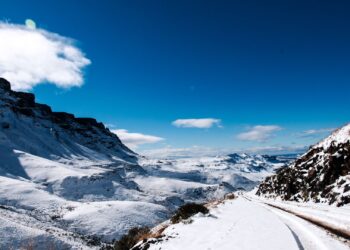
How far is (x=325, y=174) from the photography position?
26.9 m

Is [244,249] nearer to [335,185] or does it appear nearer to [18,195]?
[335,185]

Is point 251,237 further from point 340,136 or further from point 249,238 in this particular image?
point 340,136

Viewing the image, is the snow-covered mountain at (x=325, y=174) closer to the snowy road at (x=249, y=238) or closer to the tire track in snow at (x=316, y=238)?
the tire track in snow at (x=316, y=238)

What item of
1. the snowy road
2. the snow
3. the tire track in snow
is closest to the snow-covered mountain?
the snow

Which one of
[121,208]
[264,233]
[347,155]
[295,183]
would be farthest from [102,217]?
[264,233]

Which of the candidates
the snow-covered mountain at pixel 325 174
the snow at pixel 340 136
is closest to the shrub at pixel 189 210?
the snow-covered mountain at pixel 325 174

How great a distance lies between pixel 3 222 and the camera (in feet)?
262

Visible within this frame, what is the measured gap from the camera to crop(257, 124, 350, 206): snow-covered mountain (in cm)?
2309

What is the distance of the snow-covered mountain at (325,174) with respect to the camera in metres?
23.1

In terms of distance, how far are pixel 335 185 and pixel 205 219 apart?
1065 centimetres

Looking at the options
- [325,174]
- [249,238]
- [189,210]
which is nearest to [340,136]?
[325,174]

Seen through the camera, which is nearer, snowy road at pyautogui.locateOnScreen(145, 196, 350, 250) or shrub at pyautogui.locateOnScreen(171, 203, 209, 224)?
snowy road at pyautogui.locateOnScreen(145, 196, 350, 250)

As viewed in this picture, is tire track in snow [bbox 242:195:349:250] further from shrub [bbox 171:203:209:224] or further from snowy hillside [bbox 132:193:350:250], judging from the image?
shrub [bbox 171:203:209:224]

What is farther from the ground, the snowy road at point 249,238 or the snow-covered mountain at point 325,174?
the snow-covered mountain at point 325,174
